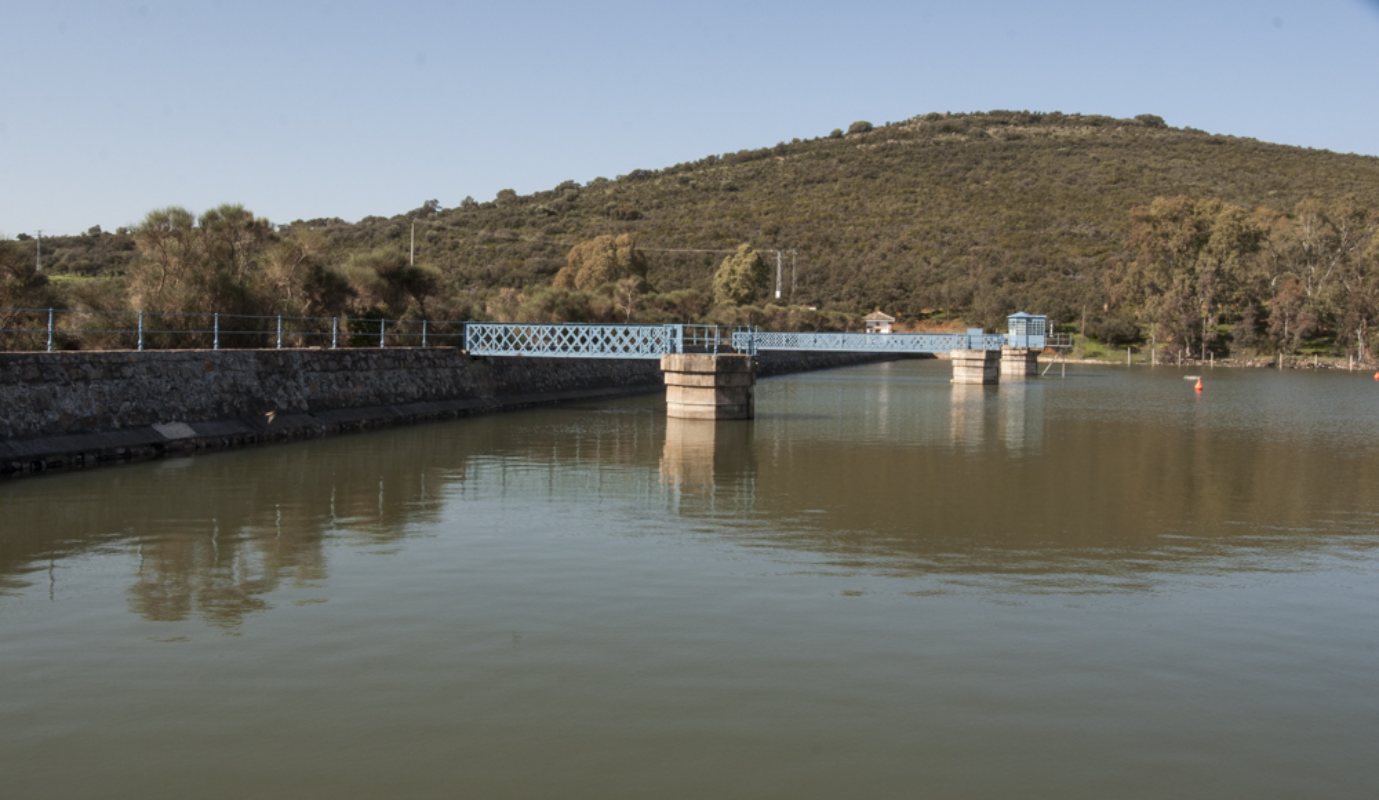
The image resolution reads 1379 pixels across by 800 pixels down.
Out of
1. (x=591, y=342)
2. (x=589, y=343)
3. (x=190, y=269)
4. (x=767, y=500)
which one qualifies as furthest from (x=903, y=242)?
(x=767, y=500)

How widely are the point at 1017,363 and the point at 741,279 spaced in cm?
2663

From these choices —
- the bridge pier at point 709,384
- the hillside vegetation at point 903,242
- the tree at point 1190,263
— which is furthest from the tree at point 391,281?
the tree at point 1190,263

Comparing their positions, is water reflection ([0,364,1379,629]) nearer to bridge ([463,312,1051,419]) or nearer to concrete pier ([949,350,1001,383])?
bridge ([463,312,1051,419])

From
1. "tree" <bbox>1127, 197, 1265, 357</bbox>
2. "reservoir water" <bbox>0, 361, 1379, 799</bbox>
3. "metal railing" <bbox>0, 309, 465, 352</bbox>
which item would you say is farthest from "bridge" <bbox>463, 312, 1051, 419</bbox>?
"tree" <bbox>1127, 197, 1265, 357</bbox>

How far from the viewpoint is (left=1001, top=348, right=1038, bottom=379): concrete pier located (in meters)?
59.5

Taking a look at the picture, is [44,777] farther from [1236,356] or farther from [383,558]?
[1236,356]

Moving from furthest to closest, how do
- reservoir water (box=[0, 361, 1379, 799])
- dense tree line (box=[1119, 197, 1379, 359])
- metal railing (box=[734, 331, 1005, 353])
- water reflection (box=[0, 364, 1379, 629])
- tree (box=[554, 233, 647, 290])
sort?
dense tree line (box=[1119, 197, 1379, 359]) < tree (box=[554, 233, 647, 290]) < metal railing (box=[734, 331, 1005, 353]) < water reflection (box=[0, 364, 1379, 629]) < reservoir water (box=[0, 361, 1379, 799])

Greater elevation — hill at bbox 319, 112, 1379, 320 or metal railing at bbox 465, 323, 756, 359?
hill at bbox 319, 112, 1379, 320

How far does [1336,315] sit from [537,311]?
54.1 metres

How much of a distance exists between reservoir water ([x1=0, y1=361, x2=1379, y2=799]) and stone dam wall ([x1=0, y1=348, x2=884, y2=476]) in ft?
4.11

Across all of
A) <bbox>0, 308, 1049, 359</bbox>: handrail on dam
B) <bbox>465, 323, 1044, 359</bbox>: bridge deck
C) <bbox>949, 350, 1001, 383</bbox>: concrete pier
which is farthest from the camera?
<bbox>949, 350, 1001, 383</bbox>: concrete pier

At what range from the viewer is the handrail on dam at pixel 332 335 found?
23.5 metres

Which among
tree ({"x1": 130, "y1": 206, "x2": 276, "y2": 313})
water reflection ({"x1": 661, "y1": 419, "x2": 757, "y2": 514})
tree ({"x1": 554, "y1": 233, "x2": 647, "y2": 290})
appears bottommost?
water reflection ({"x1": 661, "y1": 419, "x2": 757, "y2": 514})

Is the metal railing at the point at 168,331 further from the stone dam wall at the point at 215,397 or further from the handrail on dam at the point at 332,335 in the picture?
the stone dam wall at the point at 215,397
